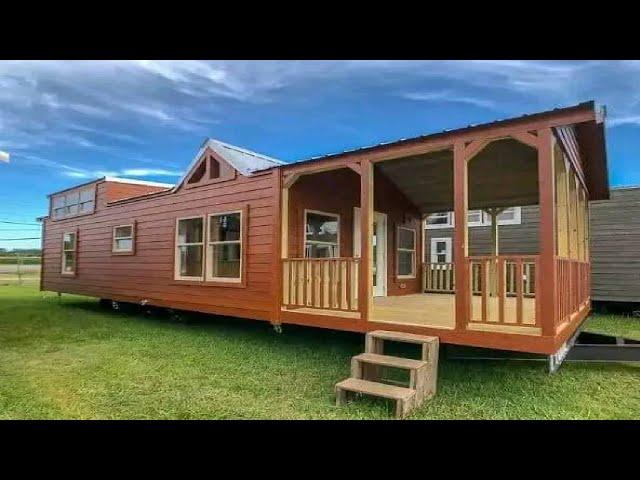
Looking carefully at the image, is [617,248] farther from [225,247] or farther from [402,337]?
[225,247]

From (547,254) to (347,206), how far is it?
4530 mm

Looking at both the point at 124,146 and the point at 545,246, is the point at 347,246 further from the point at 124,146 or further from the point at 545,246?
the point at 124,146

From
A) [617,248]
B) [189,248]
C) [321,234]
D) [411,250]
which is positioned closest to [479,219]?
[617,248]

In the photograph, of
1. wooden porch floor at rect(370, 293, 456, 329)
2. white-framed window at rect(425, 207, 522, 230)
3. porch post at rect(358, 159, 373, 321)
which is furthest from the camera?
white-framed window at rect(425, 207, 522, 230)

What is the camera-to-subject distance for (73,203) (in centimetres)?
1242

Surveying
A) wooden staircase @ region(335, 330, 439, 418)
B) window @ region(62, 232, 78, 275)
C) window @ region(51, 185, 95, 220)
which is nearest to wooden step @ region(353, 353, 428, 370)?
wooden staircase @ region(335, 330, 439, 418)

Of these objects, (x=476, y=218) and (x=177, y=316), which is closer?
(x=177, y=316)

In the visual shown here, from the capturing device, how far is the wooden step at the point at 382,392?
12.0 feet

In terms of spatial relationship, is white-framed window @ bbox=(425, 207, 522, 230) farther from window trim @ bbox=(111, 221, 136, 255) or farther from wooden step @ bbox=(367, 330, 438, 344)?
wooden step @ bbox=(367, 330, 438, 344)

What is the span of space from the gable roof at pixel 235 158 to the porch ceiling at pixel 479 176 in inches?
86.1

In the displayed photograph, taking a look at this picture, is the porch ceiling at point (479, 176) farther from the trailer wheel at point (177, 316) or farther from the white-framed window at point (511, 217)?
the trailer wheel at point (177, 316)

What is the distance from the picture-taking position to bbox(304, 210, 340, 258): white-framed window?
24.2 ft

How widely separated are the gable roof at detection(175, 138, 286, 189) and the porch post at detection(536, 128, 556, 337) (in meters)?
3.87
